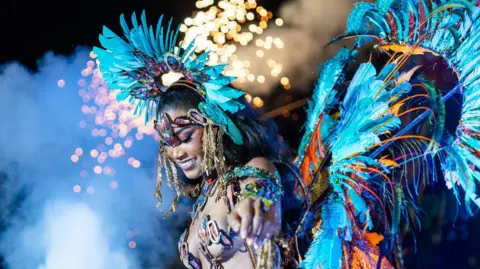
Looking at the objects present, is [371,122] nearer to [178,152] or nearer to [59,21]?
[178,152]

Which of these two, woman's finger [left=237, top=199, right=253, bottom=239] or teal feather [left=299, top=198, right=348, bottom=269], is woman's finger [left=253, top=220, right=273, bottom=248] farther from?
teal feather [left=299, top=198, right=348, bottom=269]

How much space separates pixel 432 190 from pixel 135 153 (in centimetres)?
173

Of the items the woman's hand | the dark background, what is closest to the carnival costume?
the woman's hand

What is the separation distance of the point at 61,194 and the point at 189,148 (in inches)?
58.6

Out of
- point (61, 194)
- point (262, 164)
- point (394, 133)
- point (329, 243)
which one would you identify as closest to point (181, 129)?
point (262, 164)

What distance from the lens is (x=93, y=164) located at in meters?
3.41

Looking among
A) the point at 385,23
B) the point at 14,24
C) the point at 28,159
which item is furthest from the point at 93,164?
the point at 385,23

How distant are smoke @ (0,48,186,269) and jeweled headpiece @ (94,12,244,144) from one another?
1.10 metres

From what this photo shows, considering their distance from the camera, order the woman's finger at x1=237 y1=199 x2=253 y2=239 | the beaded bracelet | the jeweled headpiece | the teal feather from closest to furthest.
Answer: the woman's finger at x1=237 y1=199 x2=253 y2=239 → the beaded bracelet → the teal feather → the jeweled headpiece

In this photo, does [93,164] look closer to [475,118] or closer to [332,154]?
[332,154]

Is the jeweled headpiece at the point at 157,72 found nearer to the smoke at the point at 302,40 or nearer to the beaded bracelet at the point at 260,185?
the beaded bracelet at the point at 260,185

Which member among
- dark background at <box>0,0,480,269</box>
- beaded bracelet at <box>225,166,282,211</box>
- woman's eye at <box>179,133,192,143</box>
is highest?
dark background at <box>0,0,480,269</box>

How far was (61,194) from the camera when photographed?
3.37 meters

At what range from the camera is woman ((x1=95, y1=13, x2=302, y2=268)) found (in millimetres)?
2006
